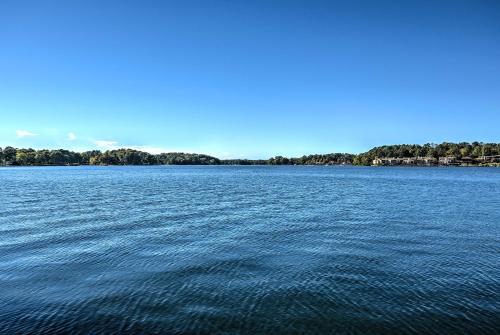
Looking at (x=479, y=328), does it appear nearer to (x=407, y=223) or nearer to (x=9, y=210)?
(x=407, y=223)

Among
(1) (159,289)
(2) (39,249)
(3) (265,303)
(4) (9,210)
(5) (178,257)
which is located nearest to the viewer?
(3) (265,303)

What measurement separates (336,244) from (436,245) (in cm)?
724

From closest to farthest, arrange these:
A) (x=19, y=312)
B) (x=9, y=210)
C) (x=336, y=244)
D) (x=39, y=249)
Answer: (x=19, y=312) < (x=39, y=249) < (x=336, y=244) < (x=9, y=210)

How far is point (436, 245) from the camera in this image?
27062mm

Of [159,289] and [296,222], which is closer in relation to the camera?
[159,289]

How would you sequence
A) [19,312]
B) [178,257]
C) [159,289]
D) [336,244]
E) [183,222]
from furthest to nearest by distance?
[183,222] → [336,244] → [178,257] → [159,289] → [19,312]

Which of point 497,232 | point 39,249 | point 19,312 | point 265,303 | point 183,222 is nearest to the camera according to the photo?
point 19,312

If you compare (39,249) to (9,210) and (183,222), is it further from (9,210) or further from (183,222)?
(9,210)

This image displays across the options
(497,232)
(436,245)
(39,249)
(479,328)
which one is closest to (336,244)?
(436,245)

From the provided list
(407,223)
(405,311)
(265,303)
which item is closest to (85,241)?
(265,303)

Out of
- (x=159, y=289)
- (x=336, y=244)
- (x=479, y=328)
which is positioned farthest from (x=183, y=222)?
(x=479, y=328)

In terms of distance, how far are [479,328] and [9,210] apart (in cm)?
4721

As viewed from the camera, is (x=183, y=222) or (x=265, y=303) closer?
(x=265, y=303)

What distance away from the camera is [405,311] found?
51.1ft
